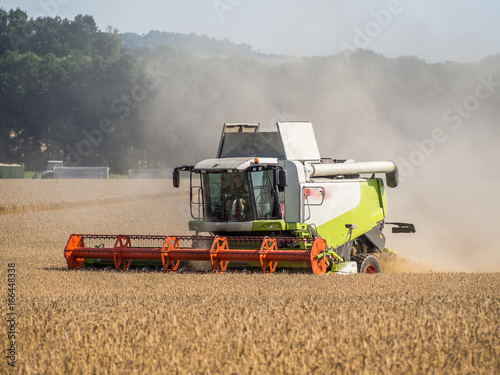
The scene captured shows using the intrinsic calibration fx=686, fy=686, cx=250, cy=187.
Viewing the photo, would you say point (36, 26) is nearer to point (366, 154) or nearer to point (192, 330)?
point (366, 154)

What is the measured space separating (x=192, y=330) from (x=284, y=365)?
43.5 inches

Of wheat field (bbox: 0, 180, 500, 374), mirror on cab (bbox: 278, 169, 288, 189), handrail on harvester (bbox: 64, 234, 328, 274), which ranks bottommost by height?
wheat field (bbox: 0, 180, 500, 374)

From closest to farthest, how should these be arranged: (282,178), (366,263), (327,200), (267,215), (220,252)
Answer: (282,178)
(220,252)
(267,215)
(327,200)
(366,263)

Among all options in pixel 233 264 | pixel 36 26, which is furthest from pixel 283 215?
pixel 36 26

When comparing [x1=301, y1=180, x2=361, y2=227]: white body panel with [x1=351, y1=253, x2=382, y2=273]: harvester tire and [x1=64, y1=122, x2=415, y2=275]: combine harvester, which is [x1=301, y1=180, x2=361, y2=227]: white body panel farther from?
[x1=351, y1=253, x2=382, y2=273]: harvester tire

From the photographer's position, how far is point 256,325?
16.8 ft

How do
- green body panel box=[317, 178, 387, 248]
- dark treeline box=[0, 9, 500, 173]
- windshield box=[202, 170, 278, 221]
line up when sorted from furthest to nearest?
dark treeline box=[0, 9, 500, 173], green body panel box=[317, 178, 387, 248], windshield box=[202, 170, 278, 221]

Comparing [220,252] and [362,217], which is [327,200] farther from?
[220,252]

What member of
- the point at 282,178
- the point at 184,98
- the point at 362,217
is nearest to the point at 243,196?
the point at 282,178

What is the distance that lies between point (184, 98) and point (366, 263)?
44840 mm

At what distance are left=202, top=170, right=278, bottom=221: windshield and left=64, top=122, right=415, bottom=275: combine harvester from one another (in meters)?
0.02

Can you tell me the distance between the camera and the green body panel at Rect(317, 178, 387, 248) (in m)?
11.3

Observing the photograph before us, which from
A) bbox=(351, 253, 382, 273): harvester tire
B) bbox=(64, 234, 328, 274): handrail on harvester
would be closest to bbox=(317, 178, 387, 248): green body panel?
bbox=(351, 253, 382, 273): harvester tire

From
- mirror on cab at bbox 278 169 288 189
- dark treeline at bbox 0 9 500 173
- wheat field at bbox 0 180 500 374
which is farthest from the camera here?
dark treeline at bbox 0 9 500 173
